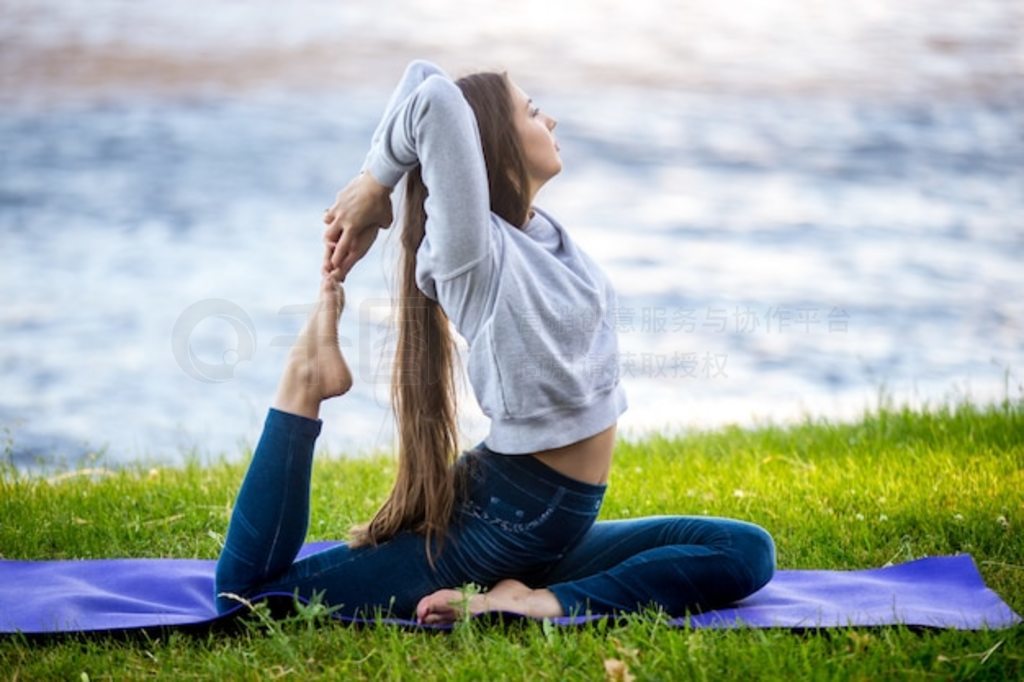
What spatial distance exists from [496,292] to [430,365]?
0.40 meters

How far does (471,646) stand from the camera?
2914mm

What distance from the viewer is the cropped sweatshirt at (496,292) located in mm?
2893

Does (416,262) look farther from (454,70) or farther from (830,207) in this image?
(830,207)

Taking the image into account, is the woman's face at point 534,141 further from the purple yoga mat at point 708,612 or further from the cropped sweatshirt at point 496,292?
the purple yoga mat at point 708,612

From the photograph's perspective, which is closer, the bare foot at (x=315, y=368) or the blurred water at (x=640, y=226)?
the bare foot at (x=315, y=368)

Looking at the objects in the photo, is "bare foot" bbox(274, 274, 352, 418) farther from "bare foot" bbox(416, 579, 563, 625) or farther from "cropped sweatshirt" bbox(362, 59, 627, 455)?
"bare foot" bbox(416, 579, 563, 625)

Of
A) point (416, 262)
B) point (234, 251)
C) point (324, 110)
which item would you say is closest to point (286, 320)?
point (234, 251)

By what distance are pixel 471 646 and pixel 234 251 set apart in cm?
910

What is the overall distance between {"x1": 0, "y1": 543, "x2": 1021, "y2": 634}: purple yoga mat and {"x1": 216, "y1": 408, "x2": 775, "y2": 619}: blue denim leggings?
0.27 feet

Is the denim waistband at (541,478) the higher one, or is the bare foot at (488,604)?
the denim waistband at (541,478)

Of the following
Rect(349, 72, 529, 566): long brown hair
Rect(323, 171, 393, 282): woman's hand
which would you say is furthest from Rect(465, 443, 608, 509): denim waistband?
Rect(323, 171, 393, 282): woman's hand

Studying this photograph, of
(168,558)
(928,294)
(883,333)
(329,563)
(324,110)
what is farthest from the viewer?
(324,110)

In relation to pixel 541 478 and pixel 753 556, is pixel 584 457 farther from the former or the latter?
pixel 753 556

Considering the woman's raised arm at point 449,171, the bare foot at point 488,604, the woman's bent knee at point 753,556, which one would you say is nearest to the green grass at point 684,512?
the bare foot at point 488,604
